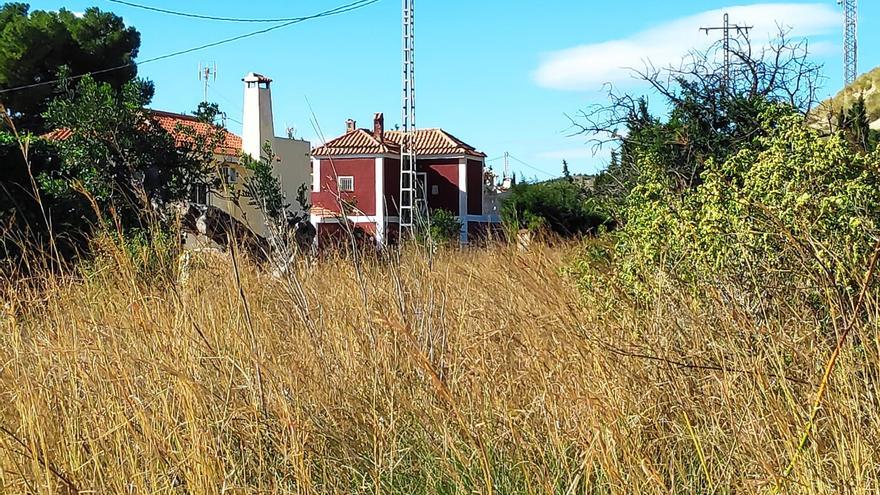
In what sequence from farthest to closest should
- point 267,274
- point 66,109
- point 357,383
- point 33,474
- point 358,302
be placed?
point 66,109, point 267,274, point 358,302, point 357,383, point 33,474

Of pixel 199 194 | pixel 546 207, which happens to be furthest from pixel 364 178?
pixel 199 194

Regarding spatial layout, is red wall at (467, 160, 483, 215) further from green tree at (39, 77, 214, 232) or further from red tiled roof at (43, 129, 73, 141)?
green tree at (39, 77, 214, 232)

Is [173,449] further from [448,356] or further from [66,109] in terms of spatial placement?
[66,109]

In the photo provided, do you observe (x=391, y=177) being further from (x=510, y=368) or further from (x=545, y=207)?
(x=510, y=368)

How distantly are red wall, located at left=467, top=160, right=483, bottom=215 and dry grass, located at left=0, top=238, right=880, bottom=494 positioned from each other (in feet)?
98.5

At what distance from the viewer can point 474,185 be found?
110 feet

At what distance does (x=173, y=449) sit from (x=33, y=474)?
34 cm

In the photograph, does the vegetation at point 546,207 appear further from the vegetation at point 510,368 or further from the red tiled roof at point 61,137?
the vegetation at point 510,368

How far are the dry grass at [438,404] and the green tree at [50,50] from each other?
2206cm

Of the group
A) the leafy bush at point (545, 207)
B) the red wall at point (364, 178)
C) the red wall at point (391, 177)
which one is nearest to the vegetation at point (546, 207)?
the leafy bush at point (545, 207)

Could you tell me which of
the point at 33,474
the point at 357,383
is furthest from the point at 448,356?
the point at 33,474

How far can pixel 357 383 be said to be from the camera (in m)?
2.91

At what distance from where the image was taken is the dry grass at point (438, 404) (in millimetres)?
2111

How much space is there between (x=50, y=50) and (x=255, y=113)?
598cm
